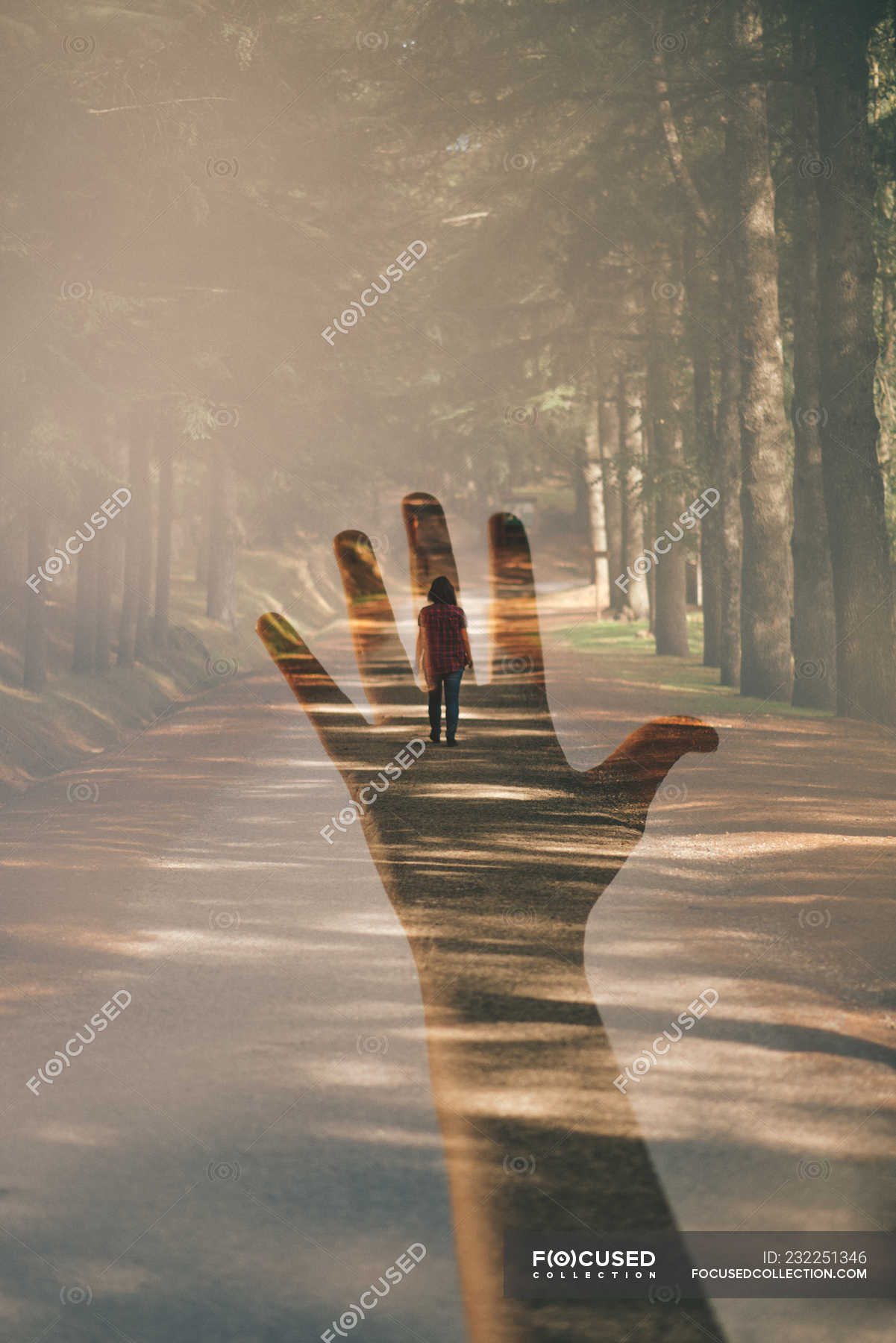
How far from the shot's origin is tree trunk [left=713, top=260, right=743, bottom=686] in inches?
956

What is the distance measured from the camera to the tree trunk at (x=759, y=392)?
22.2 meters

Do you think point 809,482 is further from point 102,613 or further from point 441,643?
point 441,643

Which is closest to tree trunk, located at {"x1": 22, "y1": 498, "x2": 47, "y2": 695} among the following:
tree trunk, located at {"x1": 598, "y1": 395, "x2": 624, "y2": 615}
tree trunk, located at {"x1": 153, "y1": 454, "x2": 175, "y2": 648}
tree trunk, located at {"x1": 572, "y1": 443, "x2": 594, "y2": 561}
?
tree trunk, located at {"x1": 153, "y1": 454, "x2": 175, "y2": 648}

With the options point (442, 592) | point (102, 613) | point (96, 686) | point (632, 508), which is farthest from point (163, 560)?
point (442, 592)

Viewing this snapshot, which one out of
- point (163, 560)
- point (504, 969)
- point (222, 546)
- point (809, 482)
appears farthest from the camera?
point (222, 546)

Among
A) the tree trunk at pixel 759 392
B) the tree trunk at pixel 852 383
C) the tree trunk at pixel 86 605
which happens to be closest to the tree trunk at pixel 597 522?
the tree trunk at pixel 759 392

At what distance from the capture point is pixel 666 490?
25.5 metres

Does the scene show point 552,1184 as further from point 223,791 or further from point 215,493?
point 215,493

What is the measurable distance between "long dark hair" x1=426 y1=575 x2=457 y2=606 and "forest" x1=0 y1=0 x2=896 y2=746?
13786 millimetres

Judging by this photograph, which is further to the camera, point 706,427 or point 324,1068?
point 706,427

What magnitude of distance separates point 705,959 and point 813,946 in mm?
892

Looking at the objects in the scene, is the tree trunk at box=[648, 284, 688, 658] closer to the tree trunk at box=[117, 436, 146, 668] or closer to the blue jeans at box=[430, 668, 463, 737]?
the tree trunk at box=[117, 436, 146, 668]

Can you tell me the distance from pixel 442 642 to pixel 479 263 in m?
21.4

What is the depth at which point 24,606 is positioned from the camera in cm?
2389
